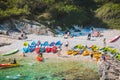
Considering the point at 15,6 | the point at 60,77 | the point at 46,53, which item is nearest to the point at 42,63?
the point at 46,53

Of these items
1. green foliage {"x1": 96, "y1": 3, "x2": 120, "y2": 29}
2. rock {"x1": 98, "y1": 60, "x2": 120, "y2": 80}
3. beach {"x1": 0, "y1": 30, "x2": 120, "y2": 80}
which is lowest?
rock {"x1": 98, "y1": 60, "x2": 120, "y2": 80}

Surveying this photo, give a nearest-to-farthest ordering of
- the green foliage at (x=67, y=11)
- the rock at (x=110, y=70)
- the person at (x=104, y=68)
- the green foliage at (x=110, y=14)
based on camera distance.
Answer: the rock at (x=110, y=70)
the person at (x=104, y=68)
the green foliage at (x=67, y=11)
the green foliage at (x=110, y=14)

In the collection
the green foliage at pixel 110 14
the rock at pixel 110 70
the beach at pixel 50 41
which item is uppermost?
the green foliage at pixel 110 14

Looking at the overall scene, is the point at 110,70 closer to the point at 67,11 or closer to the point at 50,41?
the point at 50,41

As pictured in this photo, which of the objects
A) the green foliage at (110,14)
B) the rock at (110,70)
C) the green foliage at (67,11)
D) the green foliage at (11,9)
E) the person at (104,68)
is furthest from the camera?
the green foliage at (110,14)

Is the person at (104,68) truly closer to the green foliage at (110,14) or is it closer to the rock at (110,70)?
the rock at (110,70)

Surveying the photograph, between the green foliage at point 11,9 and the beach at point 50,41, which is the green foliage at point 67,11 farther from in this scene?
the beach at point 50,41

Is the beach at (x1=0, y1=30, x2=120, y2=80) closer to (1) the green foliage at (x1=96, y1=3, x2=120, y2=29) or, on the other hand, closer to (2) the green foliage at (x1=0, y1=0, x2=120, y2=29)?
(2) the green foliage at (x1=0, y1=0, x2=120, y2=29)

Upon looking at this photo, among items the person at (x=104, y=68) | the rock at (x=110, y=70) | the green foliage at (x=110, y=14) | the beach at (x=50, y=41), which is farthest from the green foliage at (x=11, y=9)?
the rock at (x=110, y=70)

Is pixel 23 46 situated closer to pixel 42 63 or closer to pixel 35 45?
pixel 35 45

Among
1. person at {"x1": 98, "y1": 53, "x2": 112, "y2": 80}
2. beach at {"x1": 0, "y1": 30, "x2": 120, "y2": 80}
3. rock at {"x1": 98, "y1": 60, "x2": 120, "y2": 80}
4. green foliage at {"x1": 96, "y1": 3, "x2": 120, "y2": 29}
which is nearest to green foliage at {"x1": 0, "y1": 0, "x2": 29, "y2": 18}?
beach at {"x1": 0, "y1": 30, "x2": 120, "y2": 80}

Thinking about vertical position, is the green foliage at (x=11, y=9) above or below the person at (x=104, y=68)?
above

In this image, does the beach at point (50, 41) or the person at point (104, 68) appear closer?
the person at point (104, 68)

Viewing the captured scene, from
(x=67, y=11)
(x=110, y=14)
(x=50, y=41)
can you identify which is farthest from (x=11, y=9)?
(x=110, y=14)
